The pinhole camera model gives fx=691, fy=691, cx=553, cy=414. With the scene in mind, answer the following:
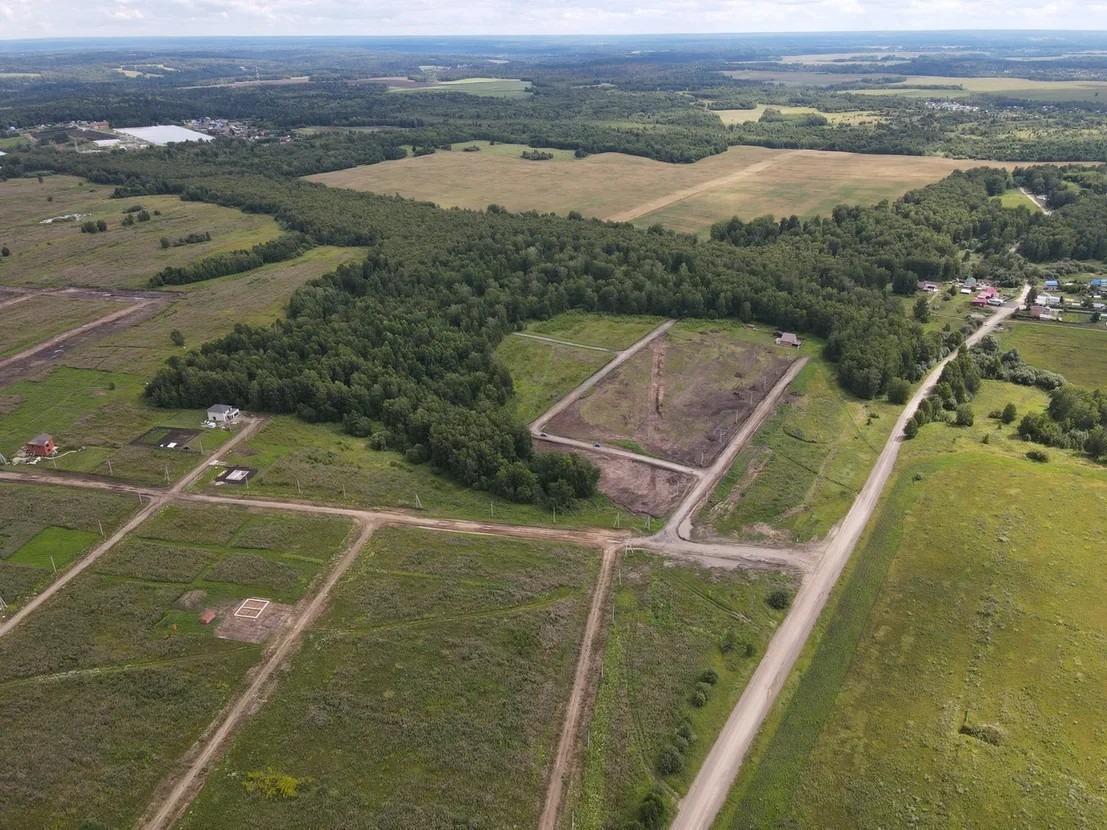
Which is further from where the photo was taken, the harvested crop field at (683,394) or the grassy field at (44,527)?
the harvested crop field at (683,394)

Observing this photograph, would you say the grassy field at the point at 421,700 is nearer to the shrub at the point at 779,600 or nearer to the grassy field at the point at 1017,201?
the shrub at the point at 779,600

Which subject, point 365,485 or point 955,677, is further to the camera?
point 365,485

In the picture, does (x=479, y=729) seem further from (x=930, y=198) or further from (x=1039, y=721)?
(x=930, y=198)

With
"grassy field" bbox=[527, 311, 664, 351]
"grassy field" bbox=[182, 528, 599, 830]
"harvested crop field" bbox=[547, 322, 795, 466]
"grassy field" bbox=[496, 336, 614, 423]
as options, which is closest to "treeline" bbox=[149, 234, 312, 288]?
"grassy field" bbox=[527, 311, 664, 351]

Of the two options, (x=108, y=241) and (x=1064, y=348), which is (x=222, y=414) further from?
(x=1064, y=348)

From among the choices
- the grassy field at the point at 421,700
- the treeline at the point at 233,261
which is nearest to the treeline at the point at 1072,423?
the grassy field at the point at 421,700

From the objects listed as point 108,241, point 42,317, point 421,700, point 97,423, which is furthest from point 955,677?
point 108,241

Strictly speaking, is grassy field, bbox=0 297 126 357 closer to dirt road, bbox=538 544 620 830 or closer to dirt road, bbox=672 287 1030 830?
dirt road, bbox=538 544 620 830

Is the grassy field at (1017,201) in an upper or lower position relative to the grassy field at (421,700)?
upper
